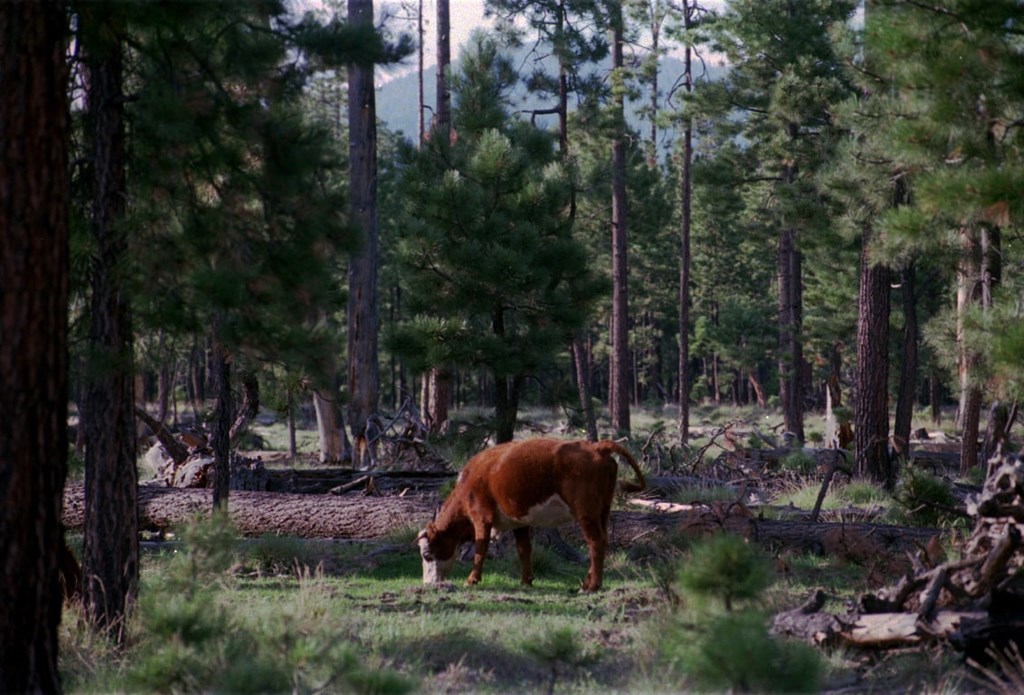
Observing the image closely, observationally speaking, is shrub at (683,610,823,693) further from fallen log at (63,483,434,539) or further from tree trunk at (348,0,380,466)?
tree trunk at (348,0,380,466)

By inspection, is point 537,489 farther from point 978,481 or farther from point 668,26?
point 668,26

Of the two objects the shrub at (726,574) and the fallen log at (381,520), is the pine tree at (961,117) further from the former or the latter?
the fallen log at (381,520)

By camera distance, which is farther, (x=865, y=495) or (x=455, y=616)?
(x=865, y=495)

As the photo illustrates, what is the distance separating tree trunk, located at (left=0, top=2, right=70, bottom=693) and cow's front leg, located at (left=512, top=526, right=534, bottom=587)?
537 cm

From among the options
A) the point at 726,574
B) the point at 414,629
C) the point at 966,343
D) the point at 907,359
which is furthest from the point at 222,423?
the point at 907,359

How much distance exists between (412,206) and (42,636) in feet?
30.0

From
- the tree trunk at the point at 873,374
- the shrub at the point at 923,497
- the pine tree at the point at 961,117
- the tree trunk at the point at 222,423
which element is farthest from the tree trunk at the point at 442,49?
the pine tree at the point at 961,117

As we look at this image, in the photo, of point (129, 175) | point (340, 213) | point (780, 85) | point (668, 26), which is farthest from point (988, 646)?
point (668, 26)

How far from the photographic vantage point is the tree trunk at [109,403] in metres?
6.90

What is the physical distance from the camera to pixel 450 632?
25.2ft

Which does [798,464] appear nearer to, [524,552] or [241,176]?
[524,552]

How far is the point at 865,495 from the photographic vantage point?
15.1m

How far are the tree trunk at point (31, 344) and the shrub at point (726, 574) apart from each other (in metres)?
3.37

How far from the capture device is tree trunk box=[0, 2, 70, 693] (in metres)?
5.42
